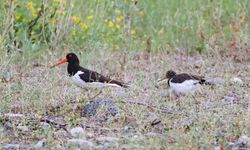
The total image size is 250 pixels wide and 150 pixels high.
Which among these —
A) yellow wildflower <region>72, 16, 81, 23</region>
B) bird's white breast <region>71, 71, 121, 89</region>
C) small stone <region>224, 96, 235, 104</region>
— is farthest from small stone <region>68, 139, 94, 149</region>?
yellow wildflower <region>72, 16, 81, 23</region>

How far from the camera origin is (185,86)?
821cm

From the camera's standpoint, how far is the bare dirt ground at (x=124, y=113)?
595 cm

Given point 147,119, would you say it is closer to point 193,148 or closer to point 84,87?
point 193,148

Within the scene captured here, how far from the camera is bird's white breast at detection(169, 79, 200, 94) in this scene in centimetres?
819

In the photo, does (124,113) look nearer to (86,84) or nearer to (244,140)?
(244,140)

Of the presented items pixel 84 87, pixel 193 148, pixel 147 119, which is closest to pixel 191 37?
pixel 84 87

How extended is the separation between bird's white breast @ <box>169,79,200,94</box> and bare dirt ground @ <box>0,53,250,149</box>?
0.26ft

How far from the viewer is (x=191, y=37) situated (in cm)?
1172

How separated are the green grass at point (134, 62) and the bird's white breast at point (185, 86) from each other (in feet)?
0.42

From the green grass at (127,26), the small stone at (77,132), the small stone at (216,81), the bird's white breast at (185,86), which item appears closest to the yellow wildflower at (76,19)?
the green grass at (127,26)

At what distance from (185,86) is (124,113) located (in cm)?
144

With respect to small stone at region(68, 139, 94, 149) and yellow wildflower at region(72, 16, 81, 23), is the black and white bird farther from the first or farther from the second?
yellow wildflower at region(72, 16, 81, 23)

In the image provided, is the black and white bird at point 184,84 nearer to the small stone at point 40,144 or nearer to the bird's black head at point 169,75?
the bird's black head at point 169,75

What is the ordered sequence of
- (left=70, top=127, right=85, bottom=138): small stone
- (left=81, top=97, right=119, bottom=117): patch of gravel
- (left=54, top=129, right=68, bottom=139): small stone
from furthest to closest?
1. (left=81, top=97, right=119, bottom=117): patch of gravel
2. (left=54, top=129, right=68, bottom=139): small stone
3. (left=70, top=127, right=85, bottom=138): small stone
